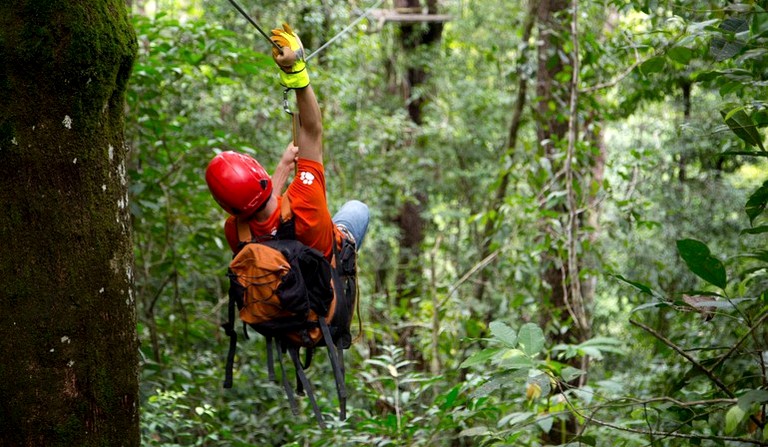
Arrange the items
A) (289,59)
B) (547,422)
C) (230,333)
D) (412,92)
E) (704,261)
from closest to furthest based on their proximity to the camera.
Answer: (704,261), (547,422), (289,59), (230,333), (412,92)

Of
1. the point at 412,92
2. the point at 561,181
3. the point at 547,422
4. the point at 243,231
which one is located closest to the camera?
the point at 547,422

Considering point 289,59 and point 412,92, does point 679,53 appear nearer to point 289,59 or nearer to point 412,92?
point 289,59

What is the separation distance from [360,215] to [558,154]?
1.80 meters

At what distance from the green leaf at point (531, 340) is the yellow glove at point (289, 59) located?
3.83ft

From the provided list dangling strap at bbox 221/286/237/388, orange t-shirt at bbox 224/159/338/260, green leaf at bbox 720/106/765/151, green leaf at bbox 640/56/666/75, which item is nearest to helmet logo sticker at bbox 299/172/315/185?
orange t-shirt at bbox 224/159/338/260

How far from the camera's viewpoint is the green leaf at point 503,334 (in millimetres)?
2016

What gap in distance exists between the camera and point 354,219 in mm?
3260

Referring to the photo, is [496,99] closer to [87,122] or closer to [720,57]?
[720,57]

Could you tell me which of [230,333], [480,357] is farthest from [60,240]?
[480,357]

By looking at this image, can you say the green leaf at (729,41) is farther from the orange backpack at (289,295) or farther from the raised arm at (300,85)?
the orange backpack at (289,295)

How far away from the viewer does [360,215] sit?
3312 mm

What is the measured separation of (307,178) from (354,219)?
2.06ft

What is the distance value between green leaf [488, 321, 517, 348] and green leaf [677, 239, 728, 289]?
51cm

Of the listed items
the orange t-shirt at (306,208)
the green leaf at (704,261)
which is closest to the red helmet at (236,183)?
the orange t-shirt at (306,208)
